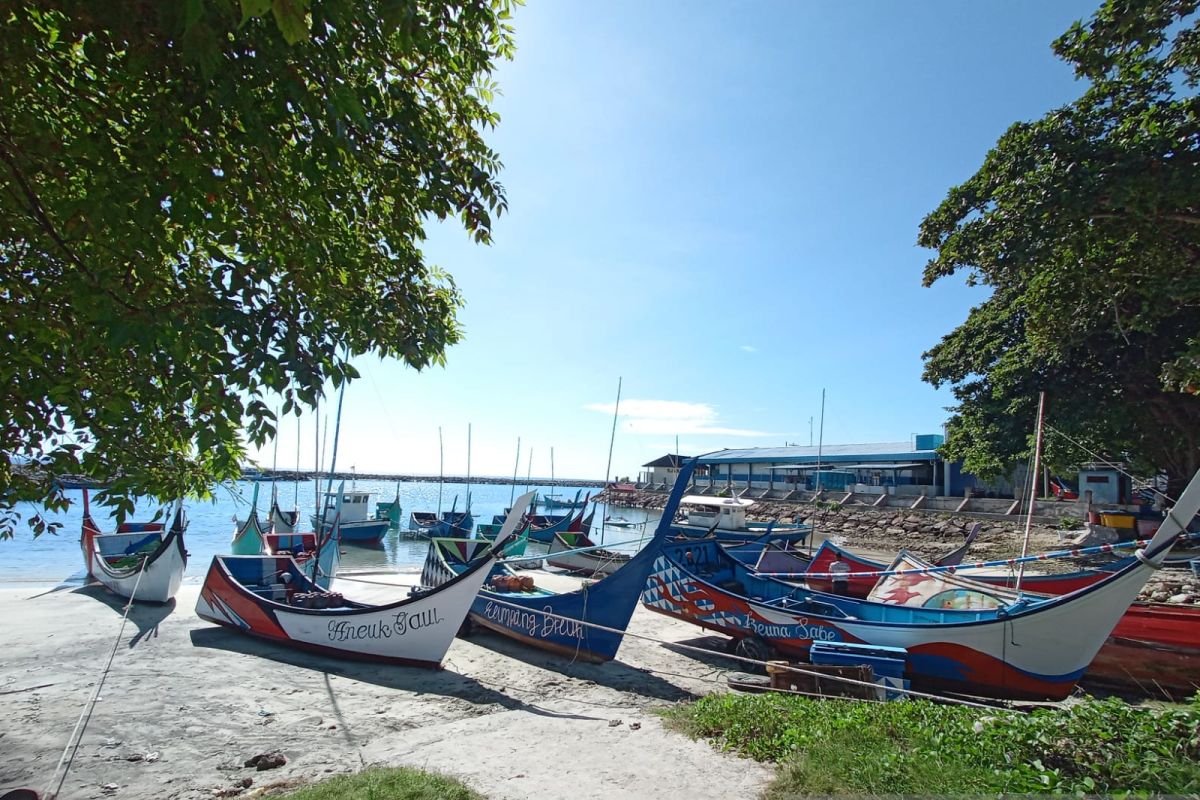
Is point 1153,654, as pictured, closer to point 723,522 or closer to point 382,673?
point 382,673

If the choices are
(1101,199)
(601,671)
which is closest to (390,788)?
(601,671)

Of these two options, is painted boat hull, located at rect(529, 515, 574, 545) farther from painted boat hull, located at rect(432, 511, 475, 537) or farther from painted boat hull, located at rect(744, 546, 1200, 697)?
painted boat hull, located at rect(744, 546, 1200, 697)

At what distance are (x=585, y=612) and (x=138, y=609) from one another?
1153 cm

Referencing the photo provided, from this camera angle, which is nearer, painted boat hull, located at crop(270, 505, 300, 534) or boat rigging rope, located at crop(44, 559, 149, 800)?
boat rigging rope, located at crop(44, 559, 149, 800)

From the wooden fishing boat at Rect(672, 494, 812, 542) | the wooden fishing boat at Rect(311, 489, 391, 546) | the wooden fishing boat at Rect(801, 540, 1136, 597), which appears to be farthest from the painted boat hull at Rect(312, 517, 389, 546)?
the wooden fishing boat at Rect(801, 540, 1136, 597)

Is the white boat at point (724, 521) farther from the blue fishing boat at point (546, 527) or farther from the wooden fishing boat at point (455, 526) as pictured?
the wooden fishing boat at point (455, 526)

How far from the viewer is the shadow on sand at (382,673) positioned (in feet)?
28.9

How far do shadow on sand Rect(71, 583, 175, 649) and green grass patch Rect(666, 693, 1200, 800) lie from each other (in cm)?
1213

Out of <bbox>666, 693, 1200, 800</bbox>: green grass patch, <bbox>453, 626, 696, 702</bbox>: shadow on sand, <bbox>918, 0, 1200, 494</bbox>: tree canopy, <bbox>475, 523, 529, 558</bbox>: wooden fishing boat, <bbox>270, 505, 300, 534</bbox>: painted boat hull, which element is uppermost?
<bbox>918, 0, 1200, 494</bbox>: tree canopy

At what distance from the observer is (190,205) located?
Answer: 3248 millimetres

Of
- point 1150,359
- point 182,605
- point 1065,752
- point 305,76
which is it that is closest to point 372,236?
point 305,76

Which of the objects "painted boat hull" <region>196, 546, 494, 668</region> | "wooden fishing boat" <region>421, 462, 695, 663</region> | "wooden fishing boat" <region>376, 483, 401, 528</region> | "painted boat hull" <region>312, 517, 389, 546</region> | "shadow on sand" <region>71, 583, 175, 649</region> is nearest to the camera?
"painted boat hull" <region>196, 546, 494, 668</region>

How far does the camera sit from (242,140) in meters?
3.39

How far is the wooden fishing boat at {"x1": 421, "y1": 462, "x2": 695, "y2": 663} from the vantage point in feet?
33.6
